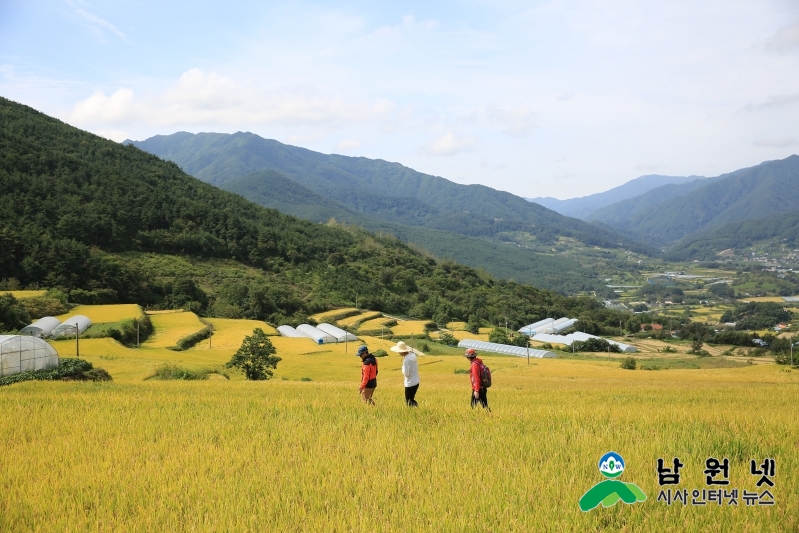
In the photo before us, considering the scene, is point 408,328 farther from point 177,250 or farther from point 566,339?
point 177,250

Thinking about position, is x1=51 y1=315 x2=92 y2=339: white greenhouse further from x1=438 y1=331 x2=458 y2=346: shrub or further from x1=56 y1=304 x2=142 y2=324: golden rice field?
x1=438 y1=331 x2=458 y2=346: shrub

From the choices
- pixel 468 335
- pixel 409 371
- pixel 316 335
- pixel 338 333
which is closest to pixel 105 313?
pixel 316 335

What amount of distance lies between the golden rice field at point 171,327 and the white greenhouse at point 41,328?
679 cm

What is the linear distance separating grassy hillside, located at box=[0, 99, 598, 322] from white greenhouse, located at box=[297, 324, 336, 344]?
8.60m

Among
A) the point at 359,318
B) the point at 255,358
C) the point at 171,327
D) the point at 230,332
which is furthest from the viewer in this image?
the point at 359,318

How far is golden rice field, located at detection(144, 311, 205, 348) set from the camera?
45.6 metres

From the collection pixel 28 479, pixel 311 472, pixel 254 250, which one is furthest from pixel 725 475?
pixel 254 250

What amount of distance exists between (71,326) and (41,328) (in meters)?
2.21

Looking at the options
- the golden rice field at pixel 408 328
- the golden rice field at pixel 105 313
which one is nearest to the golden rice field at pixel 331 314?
the golden rice field at pixel 408 328

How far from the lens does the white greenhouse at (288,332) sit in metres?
57.6

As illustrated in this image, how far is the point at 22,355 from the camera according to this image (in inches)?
761

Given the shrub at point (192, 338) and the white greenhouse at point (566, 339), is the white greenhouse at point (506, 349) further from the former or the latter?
the shrub at point (192, 338)

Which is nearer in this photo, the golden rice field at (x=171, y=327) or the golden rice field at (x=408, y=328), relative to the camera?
the golden rice field at (x=171, y=327)

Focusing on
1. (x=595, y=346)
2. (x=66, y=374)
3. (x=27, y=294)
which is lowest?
(x=595, y=346)
